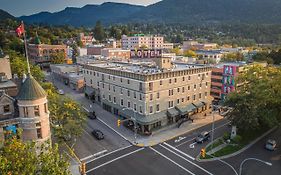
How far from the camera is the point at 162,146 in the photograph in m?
47.5

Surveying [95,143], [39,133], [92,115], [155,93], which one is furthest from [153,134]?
[39,133]

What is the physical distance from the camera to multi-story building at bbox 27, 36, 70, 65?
439 ft

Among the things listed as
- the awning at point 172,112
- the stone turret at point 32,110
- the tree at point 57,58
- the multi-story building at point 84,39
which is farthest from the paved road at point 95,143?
the multi-story building at point 84,39

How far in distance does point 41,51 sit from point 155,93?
339 ft

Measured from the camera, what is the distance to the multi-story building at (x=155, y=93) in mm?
54156

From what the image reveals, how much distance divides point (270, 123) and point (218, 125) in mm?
14507

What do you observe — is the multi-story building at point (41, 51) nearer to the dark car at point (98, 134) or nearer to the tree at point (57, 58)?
the tree at point (57, 58)

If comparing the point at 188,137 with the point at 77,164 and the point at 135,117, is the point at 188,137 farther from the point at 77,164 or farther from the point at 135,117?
the point at 77,164

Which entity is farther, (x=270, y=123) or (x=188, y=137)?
(x=188, y=137)

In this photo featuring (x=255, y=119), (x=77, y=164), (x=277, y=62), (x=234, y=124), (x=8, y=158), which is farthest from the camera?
(x=277, y=62)

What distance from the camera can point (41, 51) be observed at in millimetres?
134375

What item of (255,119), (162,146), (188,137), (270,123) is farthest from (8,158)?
(270,123)

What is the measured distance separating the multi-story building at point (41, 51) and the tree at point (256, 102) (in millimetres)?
115430

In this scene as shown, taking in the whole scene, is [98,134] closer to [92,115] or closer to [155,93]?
[92,115]
